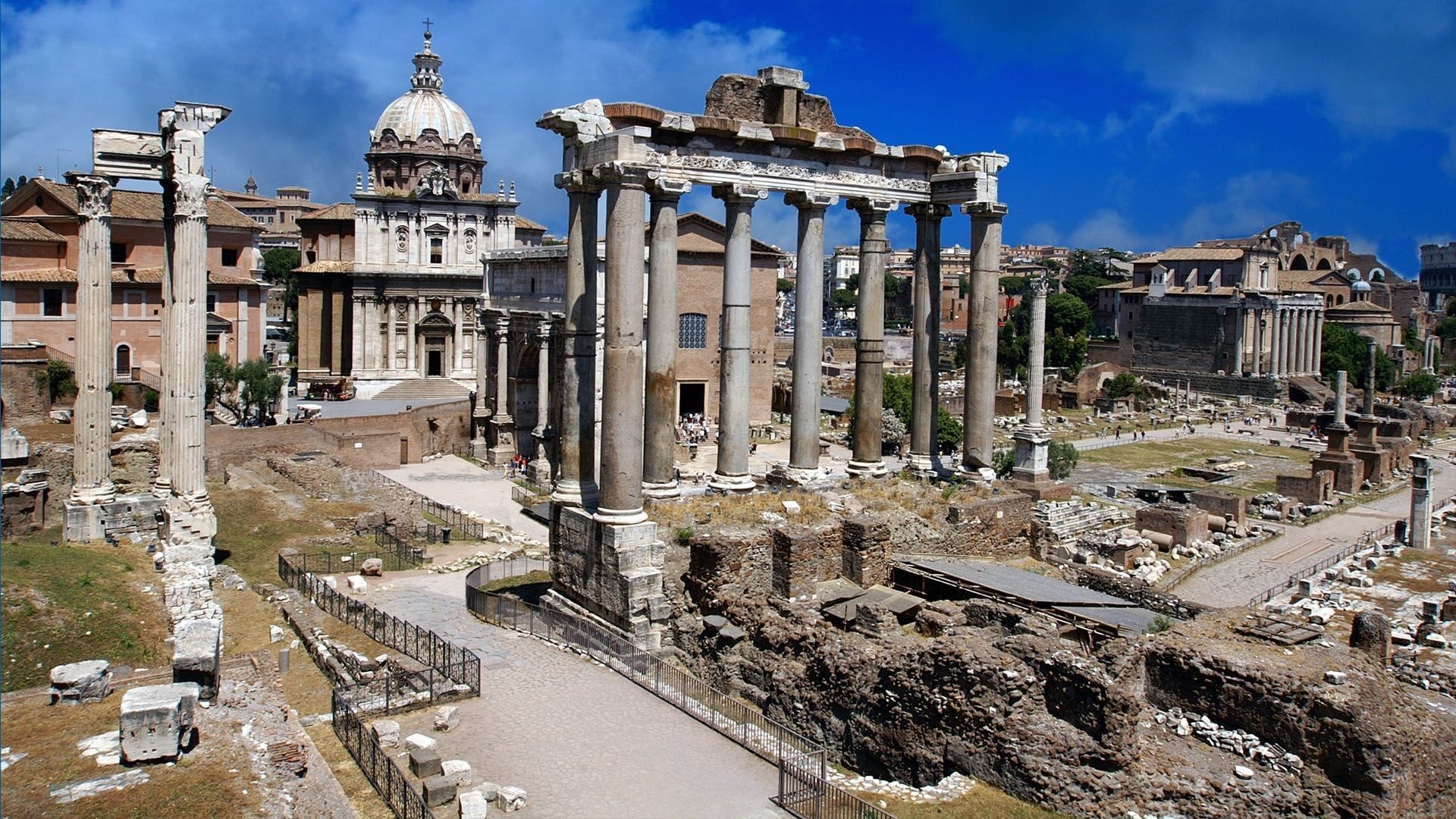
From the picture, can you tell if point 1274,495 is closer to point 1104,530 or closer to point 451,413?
point 1104,530

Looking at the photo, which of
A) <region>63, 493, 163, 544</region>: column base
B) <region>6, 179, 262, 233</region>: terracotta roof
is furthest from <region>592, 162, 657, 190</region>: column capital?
<region>6, 179, 262, 233</region>: terracotta roof

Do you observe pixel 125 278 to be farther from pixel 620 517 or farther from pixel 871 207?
pixel 620 517

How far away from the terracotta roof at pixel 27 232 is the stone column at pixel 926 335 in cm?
3424

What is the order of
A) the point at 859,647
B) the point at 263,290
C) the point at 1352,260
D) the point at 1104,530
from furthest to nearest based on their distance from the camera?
the point at 1352,260
the point at 263,290
the point at 1104,530
the point at 859,647

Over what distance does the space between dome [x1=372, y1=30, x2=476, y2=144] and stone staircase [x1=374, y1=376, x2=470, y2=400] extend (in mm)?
12632

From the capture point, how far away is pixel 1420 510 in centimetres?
3584

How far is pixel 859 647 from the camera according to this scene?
45.8 feet

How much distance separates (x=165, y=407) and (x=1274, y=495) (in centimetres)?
3896

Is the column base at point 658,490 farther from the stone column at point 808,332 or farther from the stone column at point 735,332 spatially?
the stone column at point 808,332

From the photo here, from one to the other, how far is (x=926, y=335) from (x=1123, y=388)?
218 feet

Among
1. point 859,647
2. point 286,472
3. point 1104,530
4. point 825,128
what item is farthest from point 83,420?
point 1104,530

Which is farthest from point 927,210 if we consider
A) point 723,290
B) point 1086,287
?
point 1086,287

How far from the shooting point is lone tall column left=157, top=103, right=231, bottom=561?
2211cm

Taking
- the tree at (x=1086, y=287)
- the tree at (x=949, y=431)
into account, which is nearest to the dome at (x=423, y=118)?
the tree at (x=949, y=431)
